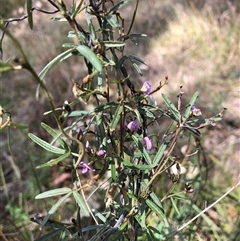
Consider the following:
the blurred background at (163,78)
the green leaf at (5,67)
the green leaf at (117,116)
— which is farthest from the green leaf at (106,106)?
the blurred background at (163,78)

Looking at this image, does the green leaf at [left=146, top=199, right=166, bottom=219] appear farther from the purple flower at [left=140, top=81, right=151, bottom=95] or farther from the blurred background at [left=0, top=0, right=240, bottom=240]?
the blurred background at [left=0, top=0, right=240, bottom=240]

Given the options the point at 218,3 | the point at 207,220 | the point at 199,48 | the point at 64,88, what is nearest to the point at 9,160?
the point at 64,88

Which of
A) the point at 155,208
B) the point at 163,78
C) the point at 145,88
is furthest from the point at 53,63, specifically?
the point at 163,78

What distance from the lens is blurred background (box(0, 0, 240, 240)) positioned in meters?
1.57

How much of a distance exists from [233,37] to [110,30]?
1.71m

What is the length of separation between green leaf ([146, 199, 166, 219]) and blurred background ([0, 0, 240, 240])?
1.89 feet

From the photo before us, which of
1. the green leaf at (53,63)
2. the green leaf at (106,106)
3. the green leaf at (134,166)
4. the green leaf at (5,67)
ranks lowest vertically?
the green leaf at (134,166)

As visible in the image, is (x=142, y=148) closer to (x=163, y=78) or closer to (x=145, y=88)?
(x=145, y=88)

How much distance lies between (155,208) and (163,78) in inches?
67.8

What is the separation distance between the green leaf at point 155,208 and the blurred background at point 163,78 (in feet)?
1.89

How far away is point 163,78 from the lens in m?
2.35

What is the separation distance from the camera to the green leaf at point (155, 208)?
0.67 m

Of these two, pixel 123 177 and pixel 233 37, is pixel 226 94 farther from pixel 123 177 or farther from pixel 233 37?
pixel 123 177

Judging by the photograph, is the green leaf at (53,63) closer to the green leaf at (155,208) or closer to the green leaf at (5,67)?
the green leaf at (5,67)
